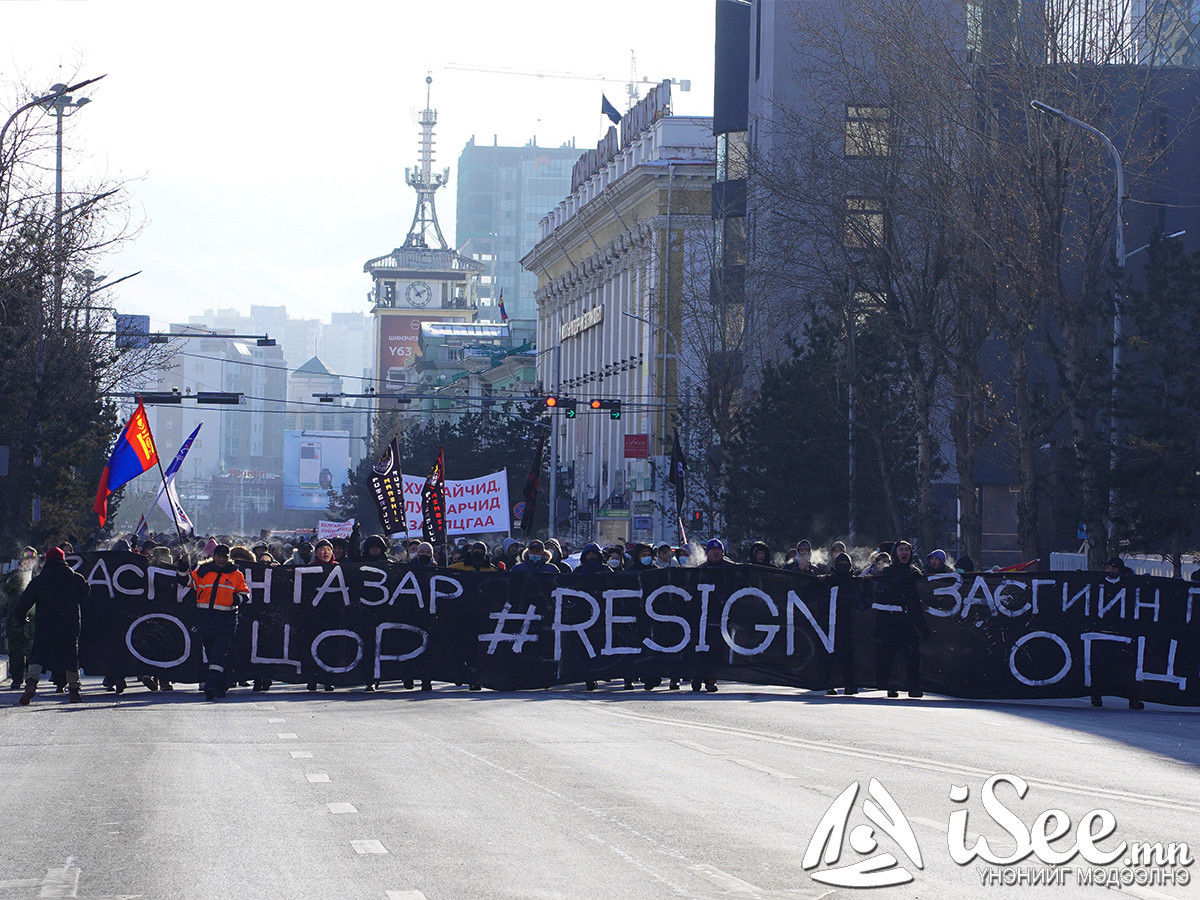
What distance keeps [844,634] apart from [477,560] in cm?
455

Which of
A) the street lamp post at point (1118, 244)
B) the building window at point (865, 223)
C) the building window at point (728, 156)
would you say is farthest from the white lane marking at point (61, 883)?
the building window at point (728, 156)

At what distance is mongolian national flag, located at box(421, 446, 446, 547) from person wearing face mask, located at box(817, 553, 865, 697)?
11.7 m

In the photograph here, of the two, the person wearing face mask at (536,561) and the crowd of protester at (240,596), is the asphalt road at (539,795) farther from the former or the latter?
the person wearing face mask at (536,561)

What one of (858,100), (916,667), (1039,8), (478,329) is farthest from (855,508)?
(478,329)

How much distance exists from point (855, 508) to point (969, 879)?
36.1 meters

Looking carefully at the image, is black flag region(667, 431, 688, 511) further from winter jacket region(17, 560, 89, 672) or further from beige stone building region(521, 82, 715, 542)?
winter jacket region(17, 560, 89, 672)

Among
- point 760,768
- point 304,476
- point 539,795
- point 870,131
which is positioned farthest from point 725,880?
point 304,476

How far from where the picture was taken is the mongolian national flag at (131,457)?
27.5m

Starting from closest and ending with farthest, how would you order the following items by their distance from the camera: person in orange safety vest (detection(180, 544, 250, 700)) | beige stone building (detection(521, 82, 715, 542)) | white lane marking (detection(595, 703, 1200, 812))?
white lane marking (detection(595, 703, 1200, 812))
person in orange safety vest (detection(180, 544, 250, 700))
beige stone building (detection(521, 82, 715, 542))

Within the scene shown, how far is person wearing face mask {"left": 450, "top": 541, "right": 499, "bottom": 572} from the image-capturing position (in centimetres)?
2134

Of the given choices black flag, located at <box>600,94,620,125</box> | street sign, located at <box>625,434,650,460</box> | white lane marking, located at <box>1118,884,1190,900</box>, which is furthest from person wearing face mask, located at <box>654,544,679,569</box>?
black flag, located at <box>600,94,620,125</box>

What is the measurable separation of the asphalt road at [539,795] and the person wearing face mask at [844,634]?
1.49m

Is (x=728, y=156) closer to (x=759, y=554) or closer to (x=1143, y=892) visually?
(x=759, y=554)

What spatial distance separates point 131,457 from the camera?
2848 cm
